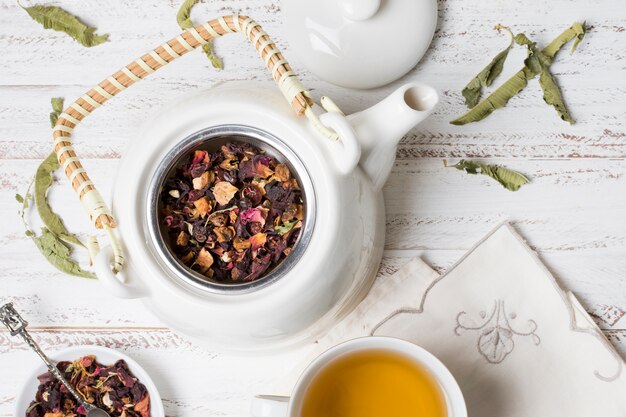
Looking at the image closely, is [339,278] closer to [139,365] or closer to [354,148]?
[354,148]

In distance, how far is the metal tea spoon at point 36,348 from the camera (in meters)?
1.05

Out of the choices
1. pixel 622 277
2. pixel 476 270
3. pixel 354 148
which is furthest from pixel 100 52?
pixel 622 277

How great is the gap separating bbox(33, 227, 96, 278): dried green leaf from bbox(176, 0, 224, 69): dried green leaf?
1.17 ft

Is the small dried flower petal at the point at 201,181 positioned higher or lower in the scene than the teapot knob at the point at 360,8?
lower

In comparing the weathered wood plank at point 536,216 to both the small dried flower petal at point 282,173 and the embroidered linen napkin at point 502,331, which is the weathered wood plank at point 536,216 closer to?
the embroidered linen napkin at point 502,331

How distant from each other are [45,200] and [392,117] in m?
0.59

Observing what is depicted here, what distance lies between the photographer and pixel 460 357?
104 centimetres

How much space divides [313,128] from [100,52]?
448 mm

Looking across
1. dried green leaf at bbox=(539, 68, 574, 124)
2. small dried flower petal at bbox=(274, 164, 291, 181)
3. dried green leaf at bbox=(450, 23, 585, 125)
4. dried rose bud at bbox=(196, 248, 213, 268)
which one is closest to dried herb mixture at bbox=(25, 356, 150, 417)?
dried rose bud at bbox=(196, 248, 213, 268)

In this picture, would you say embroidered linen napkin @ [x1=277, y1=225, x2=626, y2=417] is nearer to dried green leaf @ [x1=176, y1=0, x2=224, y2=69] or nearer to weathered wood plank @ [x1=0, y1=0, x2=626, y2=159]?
weathered wood plank @ [x1=0, y1=0, x2=626, y2=159]

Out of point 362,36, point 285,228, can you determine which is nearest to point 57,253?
point 285,228

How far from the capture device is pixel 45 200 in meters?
1.11

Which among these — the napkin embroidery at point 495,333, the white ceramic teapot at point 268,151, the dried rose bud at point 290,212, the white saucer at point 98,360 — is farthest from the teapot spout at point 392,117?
the white saucer at point 98,360

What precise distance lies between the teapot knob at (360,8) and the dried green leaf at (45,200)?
49 cm
